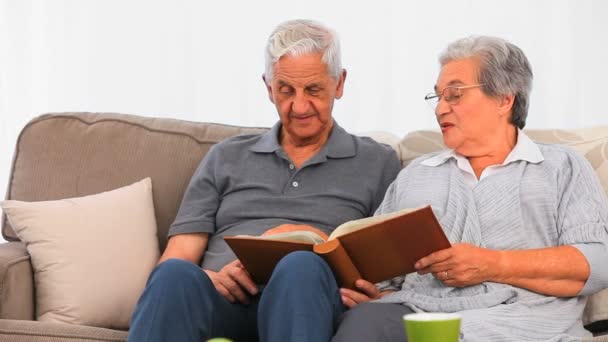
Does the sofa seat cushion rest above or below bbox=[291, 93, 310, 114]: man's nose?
below

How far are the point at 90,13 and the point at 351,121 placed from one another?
1.21 meters

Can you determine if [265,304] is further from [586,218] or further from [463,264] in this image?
[586,218]

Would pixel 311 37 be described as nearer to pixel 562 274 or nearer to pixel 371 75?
pixel 562 274

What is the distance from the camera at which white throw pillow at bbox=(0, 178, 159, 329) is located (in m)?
2.49

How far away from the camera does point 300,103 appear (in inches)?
102

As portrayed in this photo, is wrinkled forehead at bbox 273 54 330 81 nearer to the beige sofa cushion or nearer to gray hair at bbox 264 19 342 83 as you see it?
gray hair at bbox 264 19 342 83

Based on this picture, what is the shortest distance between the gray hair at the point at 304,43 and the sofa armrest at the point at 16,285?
33.6 inches

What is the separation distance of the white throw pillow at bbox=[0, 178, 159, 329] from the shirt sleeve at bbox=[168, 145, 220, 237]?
0.40ft

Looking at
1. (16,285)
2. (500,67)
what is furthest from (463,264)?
(16,285)

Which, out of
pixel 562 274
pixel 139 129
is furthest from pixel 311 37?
pixel 562 274

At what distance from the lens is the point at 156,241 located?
270 cm

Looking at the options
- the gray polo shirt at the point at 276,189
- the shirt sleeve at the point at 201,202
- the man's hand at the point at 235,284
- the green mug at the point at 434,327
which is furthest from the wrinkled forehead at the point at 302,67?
the green mug at the point at 434,327

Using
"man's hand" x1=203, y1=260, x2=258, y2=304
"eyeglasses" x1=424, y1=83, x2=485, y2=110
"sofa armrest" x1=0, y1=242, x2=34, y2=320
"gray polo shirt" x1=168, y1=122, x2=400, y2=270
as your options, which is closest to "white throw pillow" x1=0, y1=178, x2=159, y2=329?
"sofa armrest" x1=0, y1=242, x2=34, y2=320

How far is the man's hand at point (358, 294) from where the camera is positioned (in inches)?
85.5
